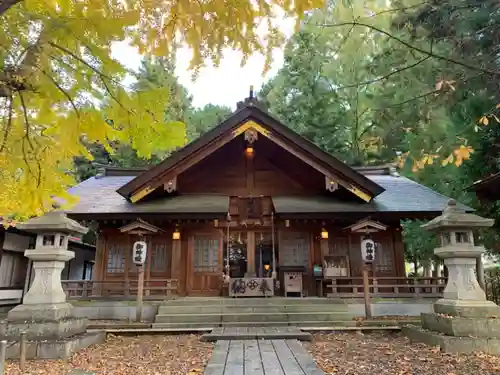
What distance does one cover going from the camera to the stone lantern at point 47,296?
5875mm

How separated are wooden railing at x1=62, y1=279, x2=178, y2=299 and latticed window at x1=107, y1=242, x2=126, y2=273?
494 mm

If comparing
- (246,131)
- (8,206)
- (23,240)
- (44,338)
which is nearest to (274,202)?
(246,131)

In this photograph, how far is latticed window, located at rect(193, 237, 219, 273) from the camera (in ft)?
38.3

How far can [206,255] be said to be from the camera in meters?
11.8

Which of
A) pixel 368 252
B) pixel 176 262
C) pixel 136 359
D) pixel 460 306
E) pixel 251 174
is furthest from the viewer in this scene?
pixel 251 174

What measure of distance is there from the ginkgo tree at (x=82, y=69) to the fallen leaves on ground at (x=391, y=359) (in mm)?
3966

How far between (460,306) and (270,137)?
7.40 meters

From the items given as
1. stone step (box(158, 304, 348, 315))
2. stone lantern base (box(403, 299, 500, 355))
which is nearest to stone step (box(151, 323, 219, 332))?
stone step (box(158, 304, 348, 315))

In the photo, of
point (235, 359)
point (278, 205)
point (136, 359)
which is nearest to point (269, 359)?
point (235, 359)

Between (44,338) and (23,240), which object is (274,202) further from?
(23,240)

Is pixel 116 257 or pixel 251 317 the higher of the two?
pixel 116 257

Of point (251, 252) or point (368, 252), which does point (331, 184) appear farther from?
point (251, 252)

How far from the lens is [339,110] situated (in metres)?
23.5

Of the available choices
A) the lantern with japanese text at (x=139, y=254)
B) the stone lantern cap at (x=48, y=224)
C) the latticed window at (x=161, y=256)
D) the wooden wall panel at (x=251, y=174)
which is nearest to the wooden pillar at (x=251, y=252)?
the wooden wall panel at (x=251, y=174)
